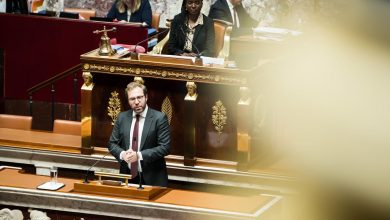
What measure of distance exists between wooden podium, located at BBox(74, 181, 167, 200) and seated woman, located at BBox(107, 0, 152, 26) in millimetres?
5648

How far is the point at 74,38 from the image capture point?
12969mm

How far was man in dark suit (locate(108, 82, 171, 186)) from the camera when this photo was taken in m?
8.73

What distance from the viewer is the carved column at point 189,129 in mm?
10102

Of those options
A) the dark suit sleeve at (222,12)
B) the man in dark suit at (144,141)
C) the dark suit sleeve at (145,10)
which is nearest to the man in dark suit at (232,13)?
the dark suit sleeve at (222,12)

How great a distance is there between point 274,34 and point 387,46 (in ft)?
3.65

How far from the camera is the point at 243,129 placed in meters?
9.96

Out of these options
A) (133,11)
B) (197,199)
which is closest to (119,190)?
(197,199)

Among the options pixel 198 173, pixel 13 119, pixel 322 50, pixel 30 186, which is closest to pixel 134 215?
pixel 30 186

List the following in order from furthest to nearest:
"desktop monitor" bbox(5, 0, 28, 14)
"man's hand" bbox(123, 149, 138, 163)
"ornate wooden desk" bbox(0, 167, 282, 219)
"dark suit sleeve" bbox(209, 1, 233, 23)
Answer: "desktop monitor" bbox(5, 0, 28, 14) → "dark suit sleeve" bbox(209, 1, 233, 23) → "man's hand" bbox(123, 149, 138, 163) → "ornate wooden desk" bbox(0, 167, 282, 219)

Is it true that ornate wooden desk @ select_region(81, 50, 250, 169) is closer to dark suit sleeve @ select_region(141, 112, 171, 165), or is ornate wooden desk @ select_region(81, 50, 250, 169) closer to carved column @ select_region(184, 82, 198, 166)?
carved column @ select_region(184, 82, 198, 166)

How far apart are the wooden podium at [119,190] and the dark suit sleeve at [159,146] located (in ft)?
1.19

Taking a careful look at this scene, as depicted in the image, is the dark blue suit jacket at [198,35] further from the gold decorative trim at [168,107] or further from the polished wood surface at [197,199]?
the polished wood surface at [197,199]

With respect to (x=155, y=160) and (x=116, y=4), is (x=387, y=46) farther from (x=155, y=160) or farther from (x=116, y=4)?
(x=116, y=4)

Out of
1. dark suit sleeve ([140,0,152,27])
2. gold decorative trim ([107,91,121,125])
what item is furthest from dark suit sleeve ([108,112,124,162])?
dark suit sleeve ([140,0,152,27])
